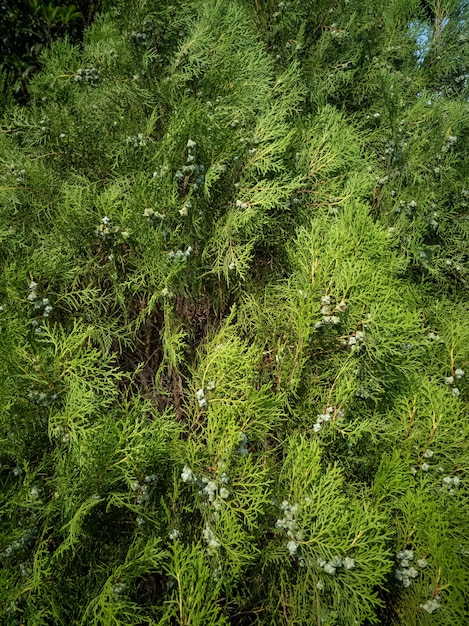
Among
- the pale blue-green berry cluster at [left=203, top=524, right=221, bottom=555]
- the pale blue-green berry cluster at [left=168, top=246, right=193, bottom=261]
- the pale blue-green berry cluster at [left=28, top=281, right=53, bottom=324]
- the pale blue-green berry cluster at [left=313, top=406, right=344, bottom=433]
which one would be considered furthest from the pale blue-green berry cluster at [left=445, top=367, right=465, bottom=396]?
the pale blue-green berry cluster at [left=28, top=281, right=53, bottom=324]

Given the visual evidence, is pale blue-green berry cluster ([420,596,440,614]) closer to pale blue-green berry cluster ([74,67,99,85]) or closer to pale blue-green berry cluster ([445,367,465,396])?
pale blue-green berry cluster ([445,367,465,396])

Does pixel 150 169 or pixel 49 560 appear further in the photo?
pixel 150 169

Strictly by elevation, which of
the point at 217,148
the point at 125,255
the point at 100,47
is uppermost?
the point at 100,47

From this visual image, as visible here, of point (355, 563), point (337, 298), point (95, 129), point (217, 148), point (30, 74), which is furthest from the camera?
point (30, 74)

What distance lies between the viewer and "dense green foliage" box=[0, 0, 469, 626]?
1446mm

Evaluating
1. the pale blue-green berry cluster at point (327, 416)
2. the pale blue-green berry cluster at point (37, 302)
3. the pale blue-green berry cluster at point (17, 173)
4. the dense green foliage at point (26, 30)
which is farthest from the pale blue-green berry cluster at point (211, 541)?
the dense green foliage at point (26, 30)

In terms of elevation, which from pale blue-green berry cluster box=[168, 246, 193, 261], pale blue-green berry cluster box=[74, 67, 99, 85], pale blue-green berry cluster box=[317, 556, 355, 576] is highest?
pale blue-green berry cluster box=[74, 67, 99, 85]

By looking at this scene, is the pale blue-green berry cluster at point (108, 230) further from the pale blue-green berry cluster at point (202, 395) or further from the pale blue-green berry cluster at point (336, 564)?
the pale blue-green berry cluster at point (336, 564)

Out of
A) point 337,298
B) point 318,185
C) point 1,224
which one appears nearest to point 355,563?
point 337,298

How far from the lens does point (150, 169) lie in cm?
195

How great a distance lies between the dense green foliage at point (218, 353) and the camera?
4.75ft

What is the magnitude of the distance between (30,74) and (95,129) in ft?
4.00

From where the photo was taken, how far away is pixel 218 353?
5.44ft

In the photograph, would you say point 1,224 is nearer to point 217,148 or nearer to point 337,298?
point 217,148
